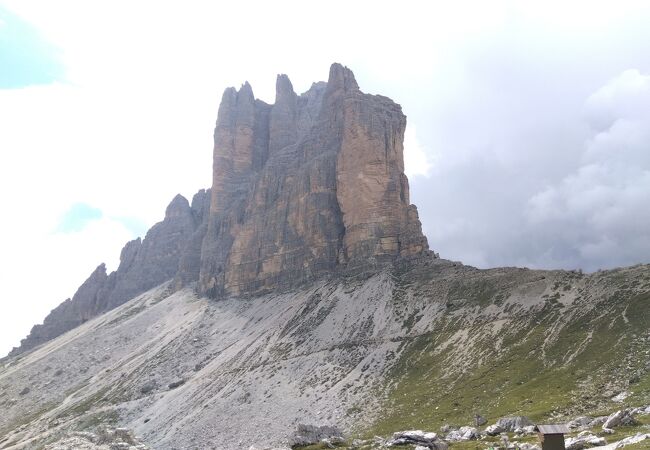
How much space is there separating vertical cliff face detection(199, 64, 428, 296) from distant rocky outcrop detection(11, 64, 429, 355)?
0.85ft

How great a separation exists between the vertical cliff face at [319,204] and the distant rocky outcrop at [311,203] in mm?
259

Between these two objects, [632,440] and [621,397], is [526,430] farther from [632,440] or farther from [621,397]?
[621,397]

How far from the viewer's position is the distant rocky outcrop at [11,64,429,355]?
128 meters

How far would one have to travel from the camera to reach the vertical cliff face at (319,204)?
127500mm

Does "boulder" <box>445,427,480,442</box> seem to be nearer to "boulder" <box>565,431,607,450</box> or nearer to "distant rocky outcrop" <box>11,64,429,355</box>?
"boulder" <box>565,431,607,450</box>

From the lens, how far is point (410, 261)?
390 feet

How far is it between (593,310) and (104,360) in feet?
361

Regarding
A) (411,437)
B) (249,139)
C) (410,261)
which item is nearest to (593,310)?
(411,437)

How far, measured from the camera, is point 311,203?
468ft

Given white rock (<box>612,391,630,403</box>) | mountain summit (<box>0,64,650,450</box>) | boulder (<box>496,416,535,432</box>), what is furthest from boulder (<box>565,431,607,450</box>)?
white rock (<box>612,391,630,403</box>)

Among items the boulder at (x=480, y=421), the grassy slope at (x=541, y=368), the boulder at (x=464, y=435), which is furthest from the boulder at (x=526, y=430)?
the boulder at (x=480, y=421)

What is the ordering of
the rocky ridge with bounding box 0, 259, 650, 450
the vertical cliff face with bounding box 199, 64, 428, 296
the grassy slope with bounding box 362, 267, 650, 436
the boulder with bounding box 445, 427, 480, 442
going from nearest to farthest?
the boulder with bounding box 445, 427, 480, 442 → the grassy slope with bounding box 362, 267, 650, 436 → the rocky ridge with bounding box 0, 259, 650, 450 → the vertical cliff face with bounding box 199, 64, 428, 296

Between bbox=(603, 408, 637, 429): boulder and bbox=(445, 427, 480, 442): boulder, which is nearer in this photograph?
bbox=(603, 408, 637, 429): boulder

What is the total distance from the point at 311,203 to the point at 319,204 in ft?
8.94
